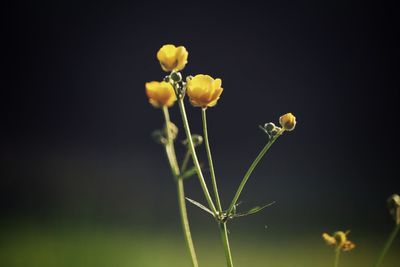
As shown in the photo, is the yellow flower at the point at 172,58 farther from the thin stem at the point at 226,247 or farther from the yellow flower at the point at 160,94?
the thin stem at the point at 226,247

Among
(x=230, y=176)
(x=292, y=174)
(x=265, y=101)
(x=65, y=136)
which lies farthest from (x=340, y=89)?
(x=65, y=136)

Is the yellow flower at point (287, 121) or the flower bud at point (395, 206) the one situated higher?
the yellow flower at point (287, 121)

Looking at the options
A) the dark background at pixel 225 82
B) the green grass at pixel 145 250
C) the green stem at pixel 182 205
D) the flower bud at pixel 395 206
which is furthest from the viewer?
the dark background at pixel 225 82

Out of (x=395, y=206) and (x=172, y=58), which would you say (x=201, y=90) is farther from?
(x=395, y=206)

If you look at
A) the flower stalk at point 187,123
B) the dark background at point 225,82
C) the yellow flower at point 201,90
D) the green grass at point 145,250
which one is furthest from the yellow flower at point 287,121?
the dark background at point 225,82

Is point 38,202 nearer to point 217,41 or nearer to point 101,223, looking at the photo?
point 101,223

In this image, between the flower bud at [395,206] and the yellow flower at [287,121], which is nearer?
the flower bud at [395,206]

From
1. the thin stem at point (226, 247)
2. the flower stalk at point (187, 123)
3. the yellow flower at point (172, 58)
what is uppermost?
the yellow flower at point (172, 58)

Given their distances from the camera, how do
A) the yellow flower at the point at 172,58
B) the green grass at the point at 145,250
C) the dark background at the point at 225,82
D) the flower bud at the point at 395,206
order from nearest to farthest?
the flower bud at the point at 395,206 → the yellow flower at the point at 172,58 → the green grass at the point at 145,250 → the dark background at the point at 225,82

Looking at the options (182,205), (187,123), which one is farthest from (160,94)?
(182,205)
